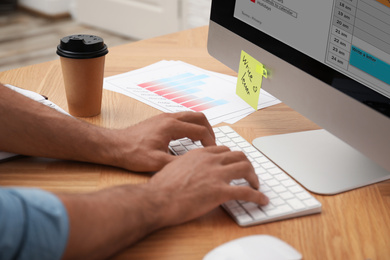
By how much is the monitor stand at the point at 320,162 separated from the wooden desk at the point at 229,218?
2 cm

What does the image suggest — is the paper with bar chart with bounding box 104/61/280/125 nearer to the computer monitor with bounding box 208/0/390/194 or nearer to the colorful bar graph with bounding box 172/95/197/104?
the colorful bar graph with bounding box 172/95/197/104

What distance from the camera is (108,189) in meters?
0.62

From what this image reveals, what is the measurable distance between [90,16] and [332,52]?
315 cm

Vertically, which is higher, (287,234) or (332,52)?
(332,52)

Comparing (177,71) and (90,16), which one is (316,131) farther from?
(90,16)

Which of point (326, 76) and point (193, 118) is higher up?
point (326, 76)

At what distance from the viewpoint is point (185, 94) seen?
107 cm

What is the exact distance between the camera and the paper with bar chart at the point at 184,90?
1.00 meters

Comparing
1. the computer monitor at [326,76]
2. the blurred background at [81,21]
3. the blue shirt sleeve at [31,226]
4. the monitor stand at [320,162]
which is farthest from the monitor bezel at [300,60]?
the blurred background at [81,21]

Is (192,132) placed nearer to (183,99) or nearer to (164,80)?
(183,99)

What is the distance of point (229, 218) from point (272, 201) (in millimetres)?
67

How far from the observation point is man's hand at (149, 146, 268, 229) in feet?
2.10

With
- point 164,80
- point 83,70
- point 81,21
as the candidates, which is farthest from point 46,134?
point 81,21

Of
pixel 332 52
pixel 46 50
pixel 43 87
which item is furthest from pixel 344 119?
pixel 46 50
